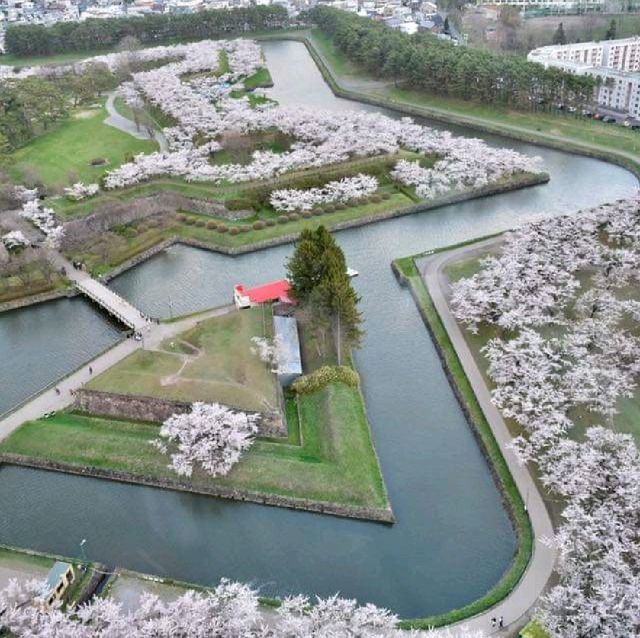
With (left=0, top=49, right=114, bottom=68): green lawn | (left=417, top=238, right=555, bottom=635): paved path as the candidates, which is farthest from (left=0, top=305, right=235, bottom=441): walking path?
(left=0, top=49, right=114, bottom=68): green lawn

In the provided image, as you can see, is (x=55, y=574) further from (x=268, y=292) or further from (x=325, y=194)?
(x=325, y=194)

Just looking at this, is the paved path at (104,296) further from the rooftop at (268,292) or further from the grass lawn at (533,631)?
the grass lawn at (533,631)

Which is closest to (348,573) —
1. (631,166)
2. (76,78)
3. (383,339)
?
(383,339)

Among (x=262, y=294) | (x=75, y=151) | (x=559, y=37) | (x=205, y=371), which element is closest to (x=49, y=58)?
(x=75, y=151)

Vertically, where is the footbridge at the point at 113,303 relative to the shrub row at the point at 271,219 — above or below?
below

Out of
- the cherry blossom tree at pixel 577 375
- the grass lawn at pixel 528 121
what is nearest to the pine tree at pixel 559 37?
the grass lawn at pixel 528 121
